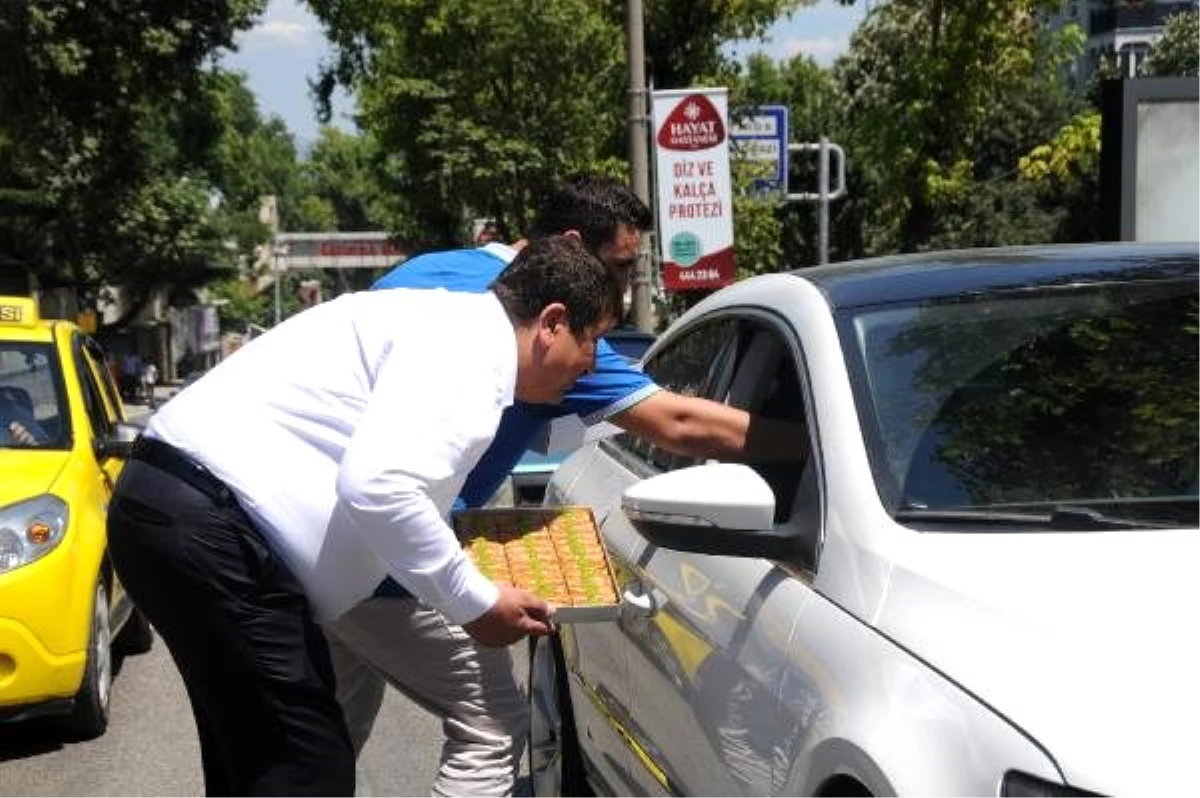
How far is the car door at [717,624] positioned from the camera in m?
2.65

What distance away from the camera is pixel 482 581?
2703 mm

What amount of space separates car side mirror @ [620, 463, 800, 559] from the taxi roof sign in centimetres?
474

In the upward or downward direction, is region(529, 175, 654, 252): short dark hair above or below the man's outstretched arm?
above

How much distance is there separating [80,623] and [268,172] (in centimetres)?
10477

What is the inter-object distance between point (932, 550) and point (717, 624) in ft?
2.06

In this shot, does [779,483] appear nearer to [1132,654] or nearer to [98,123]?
[1132,654]

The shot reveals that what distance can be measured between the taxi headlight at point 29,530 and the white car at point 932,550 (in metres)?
2.51

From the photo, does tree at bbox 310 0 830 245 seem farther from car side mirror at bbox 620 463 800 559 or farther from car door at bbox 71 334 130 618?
car side mirror at bbox 620 463 800 559

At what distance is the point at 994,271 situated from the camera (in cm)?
335

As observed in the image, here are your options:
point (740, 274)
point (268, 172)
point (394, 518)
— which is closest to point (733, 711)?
point (394, 518)

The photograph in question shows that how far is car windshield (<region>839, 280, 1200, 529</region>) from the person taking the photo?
265 cm

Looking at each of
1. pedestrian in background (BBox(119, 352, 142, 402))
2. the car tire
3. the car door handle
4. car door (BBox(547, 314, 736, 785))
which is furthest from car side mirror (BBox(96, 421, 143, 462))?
pedestrian in background (BBox(119, 352, 142, 402))

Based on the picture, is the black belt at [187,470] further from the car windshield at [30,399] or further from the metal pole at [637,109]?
the metal pole at [637,109]

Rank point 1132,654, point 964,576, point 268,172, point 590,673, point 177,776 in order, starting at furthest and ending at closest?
1. point 268,172
2. point 177,776
3. point 590,673
4. point 964,576
5. point 1132,654
